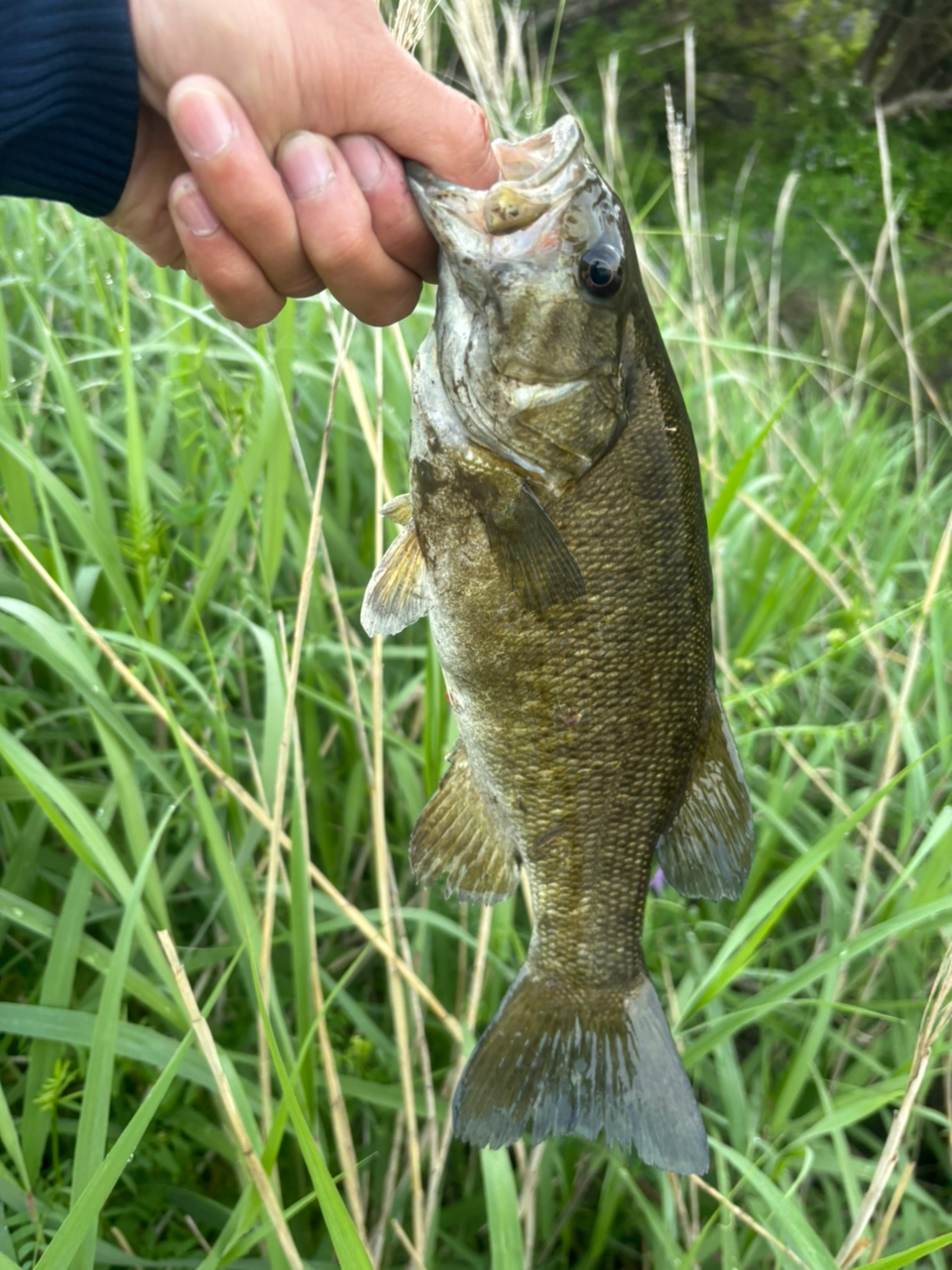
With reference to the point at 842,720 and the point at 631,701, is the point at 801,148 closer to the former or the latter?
the point at 842,720

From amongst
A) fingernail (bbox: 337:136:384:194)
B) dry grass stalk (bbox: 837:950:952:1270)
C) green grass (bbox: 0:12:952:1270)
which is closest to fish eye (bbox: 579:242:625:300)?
fingernail (bbox: 337:136:384:194)

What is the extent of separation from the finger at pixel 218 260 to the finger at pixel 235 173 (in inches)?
0.6

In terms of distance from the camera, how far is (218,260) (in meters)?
1.19

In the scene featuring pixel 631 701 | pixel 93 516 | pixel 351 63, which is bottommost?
pixel 631 701

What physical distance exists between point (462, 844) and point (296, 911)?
0.80 feet

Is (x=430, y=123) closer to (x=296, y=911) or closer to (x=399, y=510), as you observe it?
(x=399, y=510)

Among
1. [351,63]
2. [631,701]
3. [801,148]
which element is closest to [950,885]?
[631,701]

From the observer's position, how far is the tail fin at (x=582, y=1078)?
118 centimetres

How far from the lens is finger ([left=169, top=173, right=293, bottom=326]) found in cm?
115

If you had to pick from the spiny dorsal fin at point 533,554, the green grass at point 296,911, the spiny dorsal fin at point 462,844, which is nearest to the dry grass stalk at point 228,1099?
the green grass at point 296,911

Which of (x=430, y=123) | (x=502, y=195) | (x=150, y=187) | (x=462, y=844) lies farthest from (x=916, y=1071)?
(x=150, y=187)

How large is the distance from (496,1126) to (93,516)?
3.53ft

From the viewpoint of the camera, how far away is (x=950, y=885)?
154 centimetres

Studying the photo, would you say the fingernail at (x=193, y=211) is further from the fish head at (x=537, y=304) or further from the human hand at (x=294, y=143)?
the fish head at (x=537, y=304)
